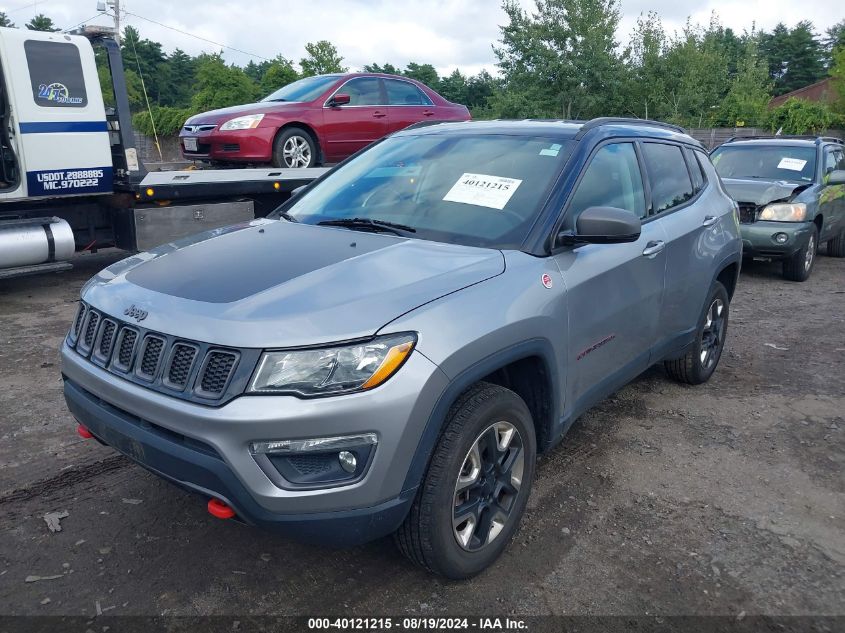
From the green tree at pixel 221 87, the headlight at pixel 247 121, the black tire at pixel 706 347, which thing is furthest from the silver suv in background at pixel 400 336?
the green tree at pixel 221 87

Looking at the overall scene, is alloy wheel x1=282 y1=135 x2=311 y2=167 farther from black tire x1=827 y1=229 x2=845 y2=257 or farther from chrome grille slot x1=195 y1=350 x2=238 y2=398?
black tire x1=827 y1=229 x2=845 y2=257

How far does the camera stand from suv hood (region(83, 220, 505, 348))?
2379mm

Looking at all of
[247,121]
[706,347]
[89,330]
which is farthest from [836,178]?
[89,330]

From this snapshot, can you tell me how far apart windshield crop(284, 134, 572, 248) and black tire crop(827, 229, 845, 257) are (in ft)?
31.4

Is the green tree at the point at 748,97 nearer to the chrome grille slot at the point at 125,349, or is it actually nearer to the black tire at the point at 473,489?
the black tire at the point at 473,489

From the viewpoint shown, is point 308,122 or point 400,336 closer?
point 400,336

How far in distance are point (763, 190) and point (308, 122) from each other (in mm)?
5908

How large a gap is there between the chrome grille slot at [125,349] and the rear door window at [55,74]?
5588mm

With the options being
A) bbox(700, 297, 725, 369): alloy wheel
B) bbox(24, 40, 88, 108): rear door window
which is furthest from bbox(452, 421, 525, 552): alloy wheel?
bbox(24, 40, 88, 108): rear door window

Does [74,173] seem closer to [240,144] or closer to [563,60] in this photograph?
[240,144]

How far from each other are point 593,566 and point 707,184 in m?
3.01

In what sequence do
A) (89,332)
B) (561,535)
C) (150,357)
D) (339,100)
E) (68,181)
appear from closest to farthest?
(150,357) → (89,332) → (561,535) → (68,181) → (339,100)

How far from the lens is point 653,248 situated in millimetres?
3885

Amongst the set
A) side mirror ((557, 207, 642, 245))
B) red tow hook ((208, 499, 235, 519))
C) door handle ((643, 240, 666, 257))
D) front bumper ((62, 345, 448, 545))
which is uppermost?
side mirror ((557, 207, 642, 245))
